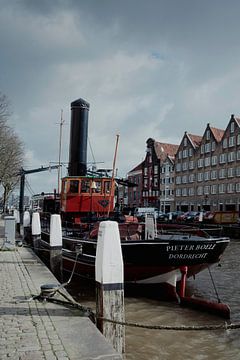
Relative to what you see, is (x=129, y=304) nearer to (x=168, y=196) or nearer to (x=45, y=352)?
(x=45, y=352)

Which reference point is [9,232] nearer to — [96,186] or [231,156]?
[96,186]

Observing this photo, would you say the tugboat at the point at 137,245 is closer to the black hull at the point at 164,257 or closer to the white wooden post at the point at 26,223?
the black hull at the point at 164,257

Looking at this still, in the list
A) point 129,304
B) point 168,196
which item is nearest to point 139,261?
point 129,304

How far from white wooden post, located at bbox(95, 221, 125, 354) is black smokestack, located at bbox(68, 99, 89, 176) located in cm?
1169

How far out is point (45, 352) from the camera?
4547 mm

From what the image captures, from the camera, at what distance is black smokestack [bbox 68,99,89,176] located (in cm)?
1800

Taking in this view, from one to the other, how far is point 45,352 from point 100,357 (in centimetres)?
65

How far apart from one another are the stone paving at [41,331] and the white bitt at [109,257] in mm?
700

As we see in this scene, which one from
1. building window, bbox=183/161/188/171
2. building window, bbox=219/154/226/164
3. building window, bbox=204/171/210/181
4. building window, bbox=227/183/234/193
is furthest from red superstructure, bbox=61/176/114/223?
building window, bbox=183/161/188/171

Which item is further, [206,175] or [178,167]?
[178,167]

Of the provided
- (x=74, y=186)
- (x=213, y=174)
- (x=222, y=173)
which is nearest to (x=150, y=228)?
(x=74, y=186)

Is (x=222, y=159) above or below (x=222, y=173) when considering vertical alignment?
above

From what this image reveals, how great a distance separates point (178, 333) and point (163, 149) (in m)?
78.1

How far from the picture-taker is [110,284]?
6.15 metres
